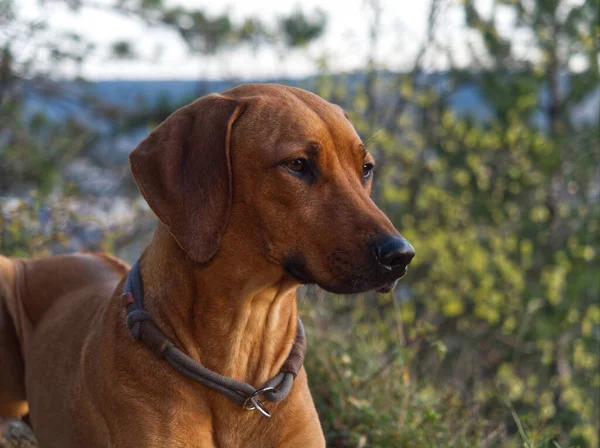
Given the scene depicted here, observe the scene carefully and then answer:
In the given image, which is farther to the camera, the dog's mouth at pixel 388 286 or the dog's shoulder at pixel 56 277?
the dog's shoulder at pixel 56 277

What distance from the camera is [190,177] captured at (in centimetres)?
305

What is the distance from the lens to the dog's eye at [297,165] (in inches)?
119

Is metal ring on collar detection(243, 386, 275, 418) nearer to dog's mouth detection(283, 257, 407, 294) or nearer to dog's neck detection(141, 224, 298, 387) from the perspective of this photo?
dog's neck detection(141, 224, 298, 387)

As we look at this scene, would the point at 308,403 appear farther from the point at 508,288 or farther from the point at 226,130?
the point at 508,288

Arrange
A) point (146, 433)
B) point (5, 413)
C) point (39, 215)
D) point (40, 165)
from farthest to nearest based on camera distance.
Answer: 1. point (40, 165)
2. point (39, 215)
3. point (5, 413)
4. point (146, 433)

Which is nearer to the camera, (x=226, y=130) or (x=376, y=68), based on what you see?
(x=226, y=130)

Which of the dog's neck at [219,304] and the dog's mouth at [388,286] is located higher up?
the dog's mouth at [388,286]

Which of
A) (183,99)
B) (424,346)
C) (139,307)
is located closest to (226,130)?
(139,307)

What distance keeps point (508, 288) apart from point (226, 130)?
9.26m

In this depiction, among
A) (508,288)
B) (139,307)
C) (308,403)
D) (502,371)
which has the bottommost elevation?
(502,371)

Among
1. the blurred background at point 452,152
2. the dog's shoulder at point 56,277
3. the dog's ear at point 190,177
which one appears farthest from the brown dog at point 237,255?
the blurred background at point 452,152

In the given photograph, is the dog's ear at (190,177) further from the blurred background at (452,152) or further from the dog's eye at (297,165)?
the blurred background at (452,152)

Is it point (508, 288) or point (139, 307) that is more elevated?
point (139, 307)

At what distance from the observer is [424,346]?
10.6 meters
